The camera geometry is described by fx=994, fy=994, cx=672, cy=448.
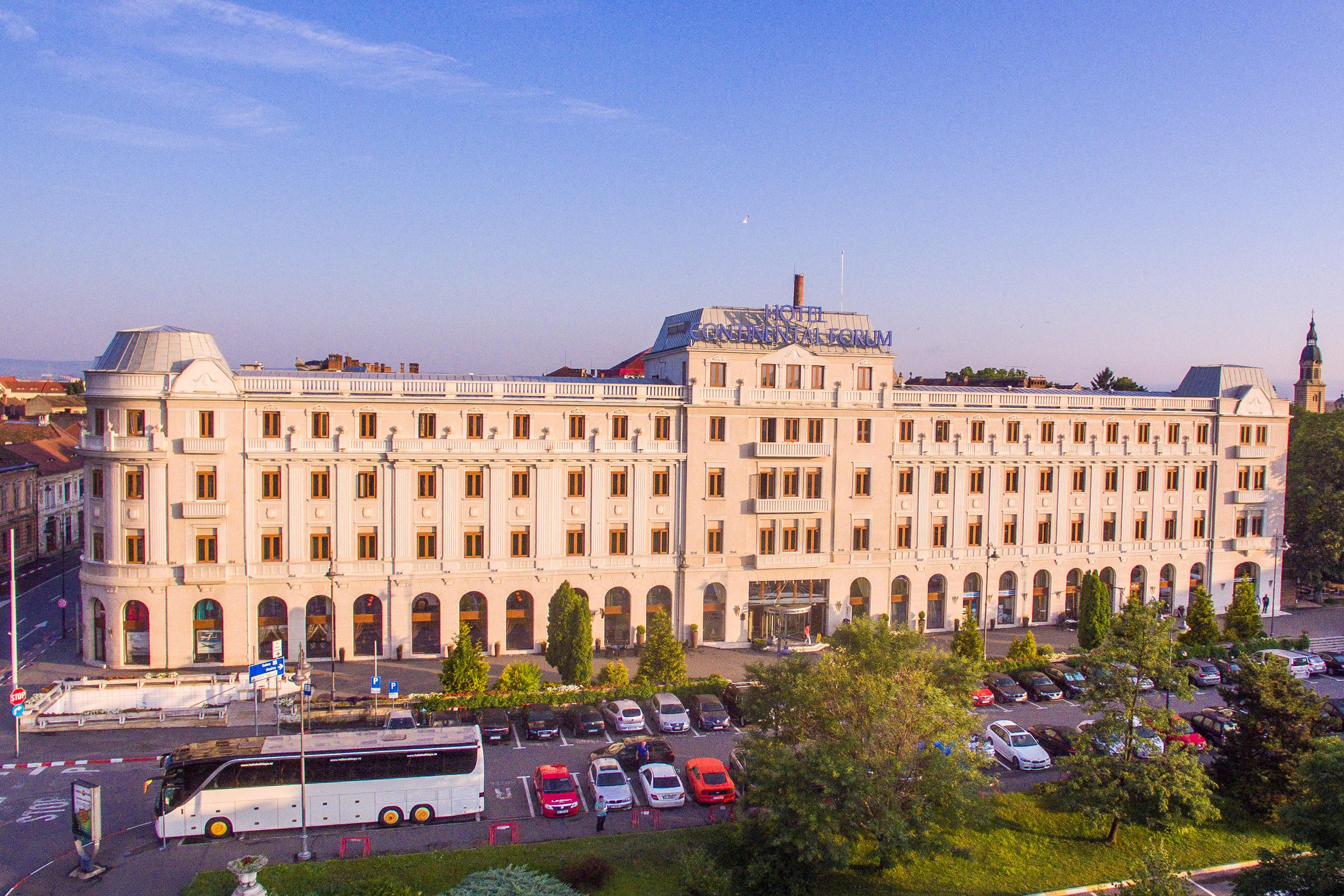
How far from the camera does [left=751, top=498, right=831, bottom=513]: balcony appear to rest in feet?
219

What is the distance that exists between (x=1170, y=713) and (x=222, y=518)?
165 ft

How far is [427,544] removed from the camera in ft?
204

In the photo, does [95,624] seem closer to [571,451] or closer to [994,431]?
[571,451]

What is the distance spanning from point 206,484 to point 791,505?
36.7m

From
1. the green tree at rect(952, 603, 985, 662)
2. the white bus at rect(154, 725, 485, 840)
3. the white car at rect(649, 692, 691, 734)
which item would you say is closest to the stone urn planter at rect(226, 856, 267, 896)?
the white bus at rect(154, 725, 485, 840)

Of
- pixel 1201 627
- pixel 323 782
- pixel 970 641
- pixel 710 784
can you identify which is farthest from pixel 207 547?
pixel 1201 627

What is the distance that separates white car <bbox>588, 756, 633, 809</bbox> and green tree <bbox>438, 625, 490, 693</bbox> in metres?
12.0

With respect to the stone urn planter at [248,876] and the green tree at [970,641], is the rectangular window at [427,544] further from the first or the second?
the green tree at [970,641]

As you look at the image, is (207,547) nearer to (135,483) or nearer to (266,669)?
(135,483)

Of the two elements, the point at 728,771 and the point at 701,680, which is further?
the point at 701,680

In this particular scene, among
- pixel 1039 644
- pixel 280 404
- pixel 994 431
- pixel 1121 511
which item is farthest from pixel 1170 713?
pixel 280 404

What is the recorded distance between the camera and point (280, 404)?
5894 centimetres

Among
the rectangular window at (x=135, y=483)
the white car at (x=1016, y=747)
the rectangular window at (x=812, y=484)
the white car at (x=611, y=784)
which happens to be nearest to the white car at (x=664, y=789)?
the white car at (x=611, y=784)

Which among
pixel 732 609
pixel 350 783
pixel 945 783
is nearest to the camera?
pixel 945 783
